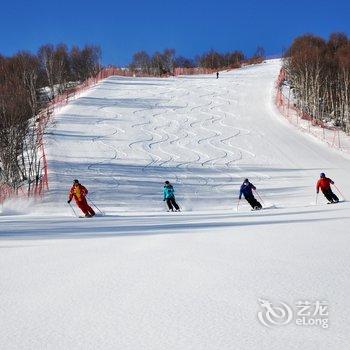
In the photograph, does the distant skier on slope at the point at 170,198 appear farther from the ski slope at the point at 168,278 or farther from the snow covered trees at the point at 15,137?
the snow covered trees at the point at 15,137

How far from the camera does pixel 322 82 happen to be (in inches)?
2057

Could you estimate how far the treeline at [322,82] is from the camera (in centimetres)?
4616

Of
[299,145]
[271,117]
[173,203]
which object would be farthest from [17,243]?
[271,117]

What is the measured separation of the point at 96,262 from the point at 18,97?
21.8m

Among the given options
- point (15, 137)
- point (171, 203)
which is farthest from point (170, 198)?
point (15, 137)

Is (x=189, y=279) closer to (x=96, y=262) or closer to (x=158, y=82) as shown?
(x=96, y=262)

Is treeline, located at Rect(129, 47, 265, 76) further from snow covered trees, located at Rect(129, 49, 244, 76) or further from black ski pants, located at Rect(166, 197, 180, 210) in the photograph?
black ski pants, located at Rect(166, 197, 180, 210)

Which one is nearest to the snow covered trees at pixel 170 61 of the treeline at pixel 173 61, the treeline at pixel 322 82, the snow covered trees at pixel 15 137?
the treeline at pixel 173 61

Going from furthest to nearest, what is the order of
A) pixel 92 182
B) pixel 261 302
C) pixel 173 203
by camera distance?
pixel 92 182
pixel 173 203
pixel 261 302

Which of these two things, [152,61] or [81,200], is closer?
[81,200]

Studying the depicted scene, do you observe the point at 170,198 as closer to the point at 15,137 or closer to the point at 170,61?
the point at 15,137

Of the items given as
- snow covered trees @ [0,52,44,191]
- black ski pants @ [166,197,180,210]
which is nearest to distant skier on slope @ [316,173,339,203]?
black ski pants @ [166,197,180,210]

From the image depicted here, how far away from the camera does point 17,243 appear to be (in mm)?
8766

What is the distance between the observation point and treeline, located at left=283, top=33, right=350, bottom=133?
46.2 meters
